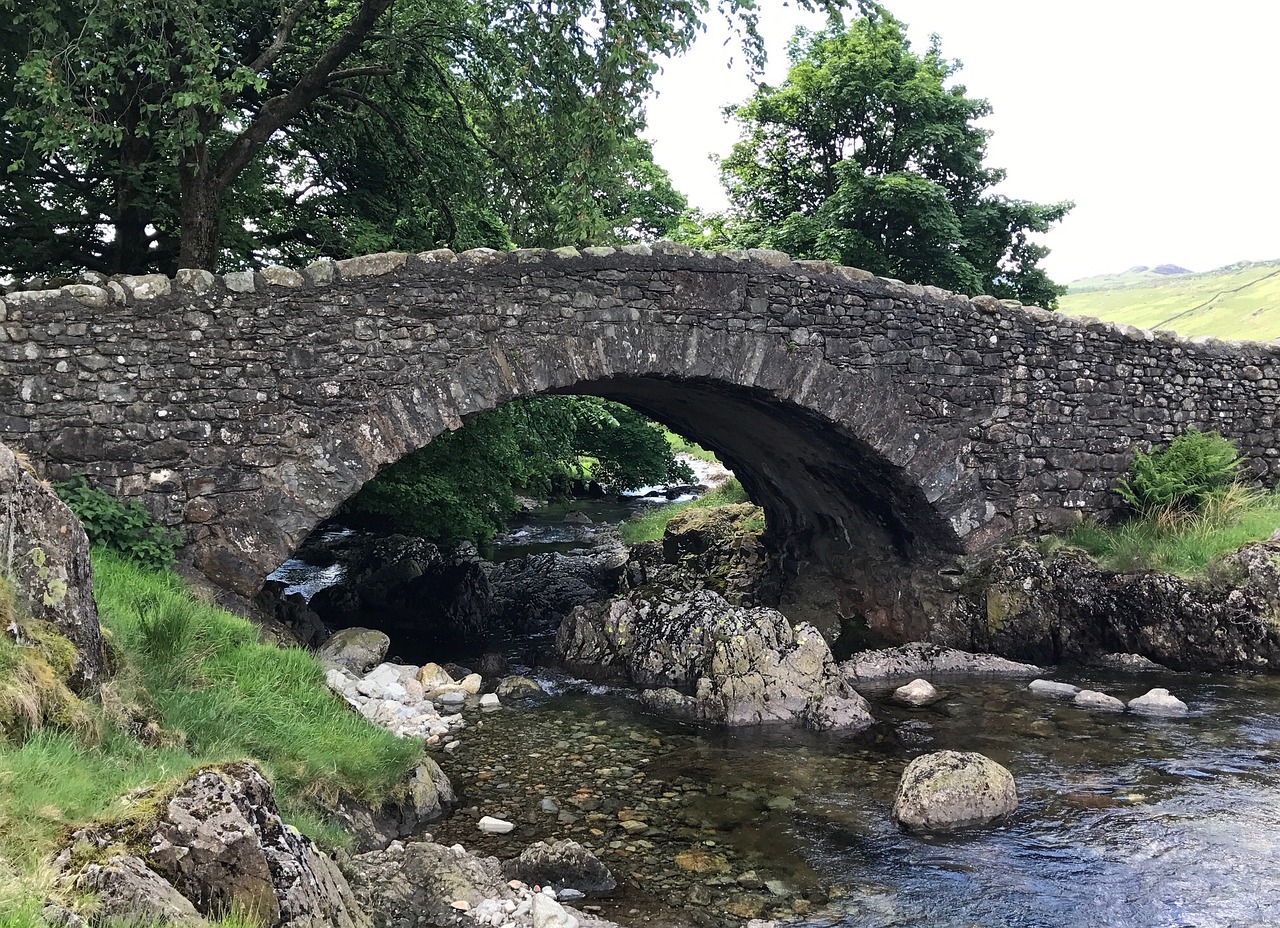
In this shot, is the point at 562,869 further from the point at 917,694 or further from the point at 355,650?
the point at 355,650

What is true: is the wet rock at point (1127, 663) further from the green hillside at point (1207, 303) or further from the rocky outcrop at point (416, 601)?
the green hillside at point (1207, 303)

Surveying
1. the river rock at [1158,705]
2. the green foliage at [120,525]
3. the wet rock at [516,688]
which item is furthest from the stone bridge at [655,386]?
the river rock at [1158,705]

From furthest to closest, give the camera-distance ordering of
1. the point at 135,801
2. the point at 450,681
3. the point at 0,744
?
the point at 450,681 < the point at 0,744 < the point at 135,801

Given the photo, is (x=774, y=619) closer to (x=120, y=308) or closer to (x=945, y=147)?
(x=120, y=308)

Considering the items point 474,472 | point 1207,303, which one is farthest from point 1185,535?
point 1207,303

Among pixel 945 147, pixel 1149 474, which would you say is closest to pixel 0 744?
pixel 1149 474

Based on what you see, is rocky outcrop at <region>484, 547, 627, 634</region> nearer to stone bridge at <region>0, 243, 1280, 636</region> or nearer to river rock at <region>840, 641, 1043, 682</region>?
stone bridge at <region>0, 243, 1280, 636</region>

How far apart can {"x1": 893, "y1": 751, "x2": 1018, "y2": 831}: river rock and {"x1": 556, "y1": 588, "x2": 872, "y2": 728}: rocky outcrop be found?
1.86 m

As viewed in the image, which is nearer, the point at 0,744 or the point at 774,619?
the point at 0,744

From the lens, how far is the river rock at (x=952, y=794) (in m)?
5.23

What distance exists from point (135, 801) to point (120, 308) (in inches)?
197

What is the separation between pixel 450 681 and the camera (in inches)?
332

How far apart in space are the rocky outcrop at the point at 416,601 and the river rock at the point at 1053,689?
620 centimetres

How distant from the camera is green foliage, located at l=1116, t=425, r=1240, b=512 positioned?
980cm
